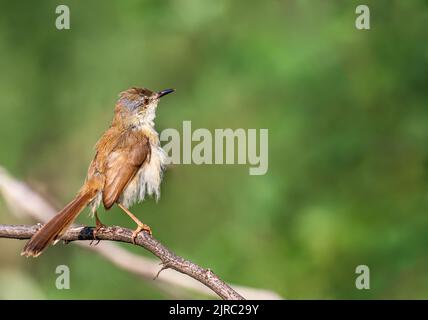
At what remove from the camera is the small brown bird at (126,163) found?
20.5 feet

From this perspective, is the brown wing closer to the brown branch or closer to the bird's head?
the bird's head

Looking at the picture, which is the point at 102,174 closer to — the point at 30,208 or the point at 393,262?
the point at 30,208

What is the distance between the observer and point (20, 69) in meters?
10.4

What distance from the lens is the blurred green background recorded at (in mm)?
8766

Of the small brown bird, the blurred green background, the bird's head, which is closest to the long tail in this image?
the small brown bird

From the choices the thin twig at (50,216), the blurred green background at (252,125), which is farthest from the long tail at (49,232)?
the blurred green background at (252,125)

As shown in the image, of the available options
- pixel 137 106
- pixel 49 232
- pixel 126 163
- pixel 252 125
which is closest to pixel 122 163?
pixel 126 163

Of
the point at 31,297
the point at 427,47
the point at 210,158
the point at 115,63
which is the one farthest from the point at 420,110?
the point at 31,297

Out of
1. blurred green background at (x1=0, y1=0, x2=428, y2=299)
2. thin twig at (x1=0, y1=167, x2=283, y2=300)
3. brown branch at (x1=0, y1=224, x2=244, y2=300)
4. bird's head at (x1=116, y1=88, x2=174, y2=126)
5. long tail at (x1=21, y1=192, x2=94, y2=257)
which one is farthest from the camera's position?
blurred green background at (x1=0, y1=0, x2=428, y2=299)

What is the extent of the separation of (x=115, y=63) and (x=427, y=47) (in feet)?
12.5

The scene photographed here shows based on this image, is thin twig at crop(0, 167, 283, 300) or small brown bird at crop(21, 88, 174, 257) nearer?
small brown bird at crop(21, 88, 174, 257)

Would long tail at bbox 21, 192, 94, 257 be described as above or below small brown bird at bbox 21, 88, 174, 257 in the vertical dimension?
below

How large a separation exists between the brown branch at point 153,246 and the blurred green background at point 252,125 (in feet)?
9.89

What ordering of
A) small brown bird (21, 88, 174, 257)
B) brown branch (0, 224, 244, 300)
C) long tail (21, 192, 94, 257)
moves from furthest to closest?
small brown bird (21, 88, 174, 257) → long tail (21, 192, 94, 257) → brown branch (0, 224, 244, 300)
